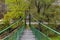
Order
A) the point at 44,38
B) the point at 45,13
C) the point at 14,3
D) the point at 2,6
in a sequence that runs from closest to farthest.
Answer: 1. the point at 44,38
2. the point at 14,3
3. the point at 45,13
4. the point at 2,6

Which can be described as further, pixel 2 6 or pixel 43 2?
pixel 2 6

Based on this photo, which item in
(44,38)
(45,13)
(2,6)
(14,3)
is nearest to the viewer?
(44,38)

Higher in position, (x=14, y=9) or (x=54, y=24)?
(x=14, y=9)

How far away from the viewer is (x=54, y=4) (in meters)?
32.2

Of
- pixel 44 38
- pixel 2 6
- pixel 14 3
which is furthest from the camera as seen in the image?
pixel 2 6

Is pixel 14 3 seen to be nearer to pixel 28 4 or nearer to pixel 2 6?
pixel 28 4

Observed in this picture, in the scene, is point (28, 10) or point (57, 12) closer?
point (28, 10)

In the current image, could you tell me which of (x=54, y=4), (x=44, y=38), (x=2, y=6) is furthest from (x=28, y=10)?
(x=44, y=38)

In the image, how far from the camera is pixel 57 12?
30891 mm

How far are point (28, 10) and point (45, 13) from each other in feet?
9.38

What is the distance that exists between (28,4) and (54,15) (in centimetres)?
382

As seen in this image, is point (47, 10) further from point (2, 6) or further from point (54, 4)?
point (2, 6)

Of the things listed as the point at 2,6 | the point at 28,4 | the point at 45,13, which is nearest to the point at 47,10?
the point at 45,13

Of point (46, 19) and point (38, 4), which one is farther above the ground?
point (38, 4)
